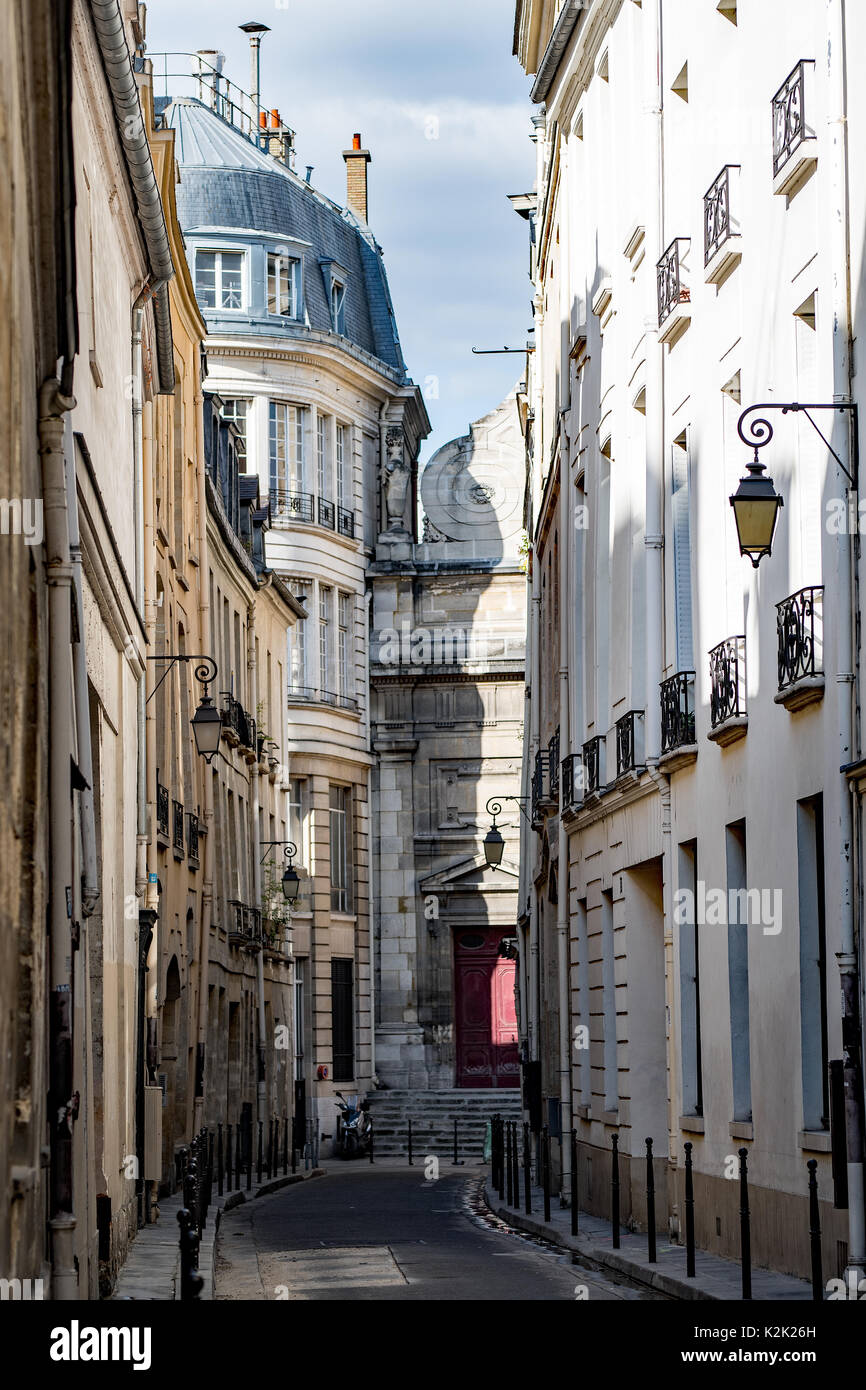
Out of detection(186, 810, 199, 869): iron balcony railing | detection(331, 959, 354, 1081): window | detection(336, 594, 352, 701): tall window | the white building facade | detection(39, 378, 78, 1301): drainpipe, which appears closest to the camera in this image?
detection(39, 378, 78, 1301): drainpipe

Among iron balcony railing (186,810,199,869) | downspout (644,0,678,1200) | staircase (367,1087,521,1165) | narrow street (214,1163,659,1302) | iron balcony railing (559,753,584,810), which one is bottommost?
staircase (367,1087,521,1165)

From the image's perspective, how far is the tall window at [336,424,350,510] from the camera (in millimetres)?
43562

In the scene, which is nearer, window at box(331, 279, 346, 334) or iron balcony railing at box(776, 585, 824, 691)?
iron balcony railing at box(776, 585, 824, 691)

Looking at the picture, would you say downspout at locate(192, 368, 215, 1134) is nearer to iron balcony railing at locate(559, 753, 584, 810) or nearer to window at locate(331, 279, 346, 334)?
iron balcony railing at locate(559, 753, 584, 810)

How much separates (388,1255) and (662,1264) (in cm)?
307

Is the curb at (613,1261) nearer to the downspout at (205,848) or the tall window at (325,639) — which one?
the downspout at (205,848)

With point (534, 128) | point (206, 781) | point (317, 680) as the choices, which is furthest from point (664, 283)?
point (317, 680)

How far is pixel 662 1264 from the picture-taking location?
14.6 m

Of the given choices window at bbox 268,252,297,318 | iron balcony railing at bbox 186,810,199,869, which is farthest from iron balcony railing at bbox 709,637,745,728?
window at bbox 268,252,297,318

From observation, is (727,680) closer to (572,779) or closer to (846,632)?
(846,632)

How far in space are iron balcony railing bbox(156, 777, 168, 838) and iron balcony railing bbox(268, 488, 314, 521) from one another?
775 inches

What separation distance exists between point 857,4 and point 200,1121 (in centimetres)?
1622

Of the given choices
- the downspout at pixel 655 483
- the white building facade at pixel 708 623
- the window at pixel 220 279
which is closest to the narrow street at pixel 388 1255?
the white building facade at pixel 708 623
